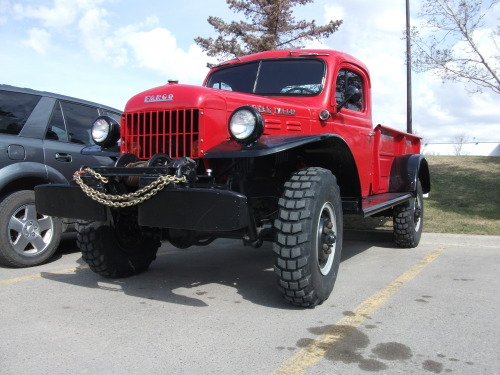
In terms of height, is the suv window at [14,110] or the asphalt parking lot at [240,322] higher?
the suv window at [14,110]

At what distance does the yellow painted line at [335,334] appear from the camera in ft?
8.45

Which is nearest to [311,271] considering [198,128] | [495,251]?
[198,128]

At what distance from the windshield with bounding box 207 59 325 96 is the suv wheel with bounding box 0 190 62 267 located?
2.52 meters

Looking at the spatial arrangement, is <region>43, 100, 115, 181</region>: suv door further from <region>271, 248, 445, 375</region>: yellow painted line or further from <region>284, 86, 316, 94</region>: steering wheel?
<region>271, 248, 445, 375</region>: yellow painted line

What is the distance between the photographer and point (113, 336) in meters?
3.01

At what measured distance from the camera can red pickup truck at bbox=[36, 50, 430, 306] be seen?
3281mm

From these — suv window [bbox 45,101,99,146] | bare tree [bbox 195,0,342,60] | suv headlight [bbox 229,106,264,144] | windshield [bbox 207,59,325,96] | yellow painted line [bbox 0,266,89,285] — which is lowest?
yellow painted line [bbox 0,266,89,285]

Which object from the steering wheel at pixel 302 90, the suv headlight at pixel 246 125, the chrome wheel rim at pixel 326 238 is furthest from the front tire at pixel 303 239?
the steering wheel at pixel 302 90

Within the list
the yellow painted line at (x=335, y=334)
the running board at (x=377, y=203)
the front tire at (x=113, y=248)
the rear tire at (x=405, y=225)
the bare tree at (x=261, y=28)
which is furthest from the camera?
the bare tree at (x=261, y=28)

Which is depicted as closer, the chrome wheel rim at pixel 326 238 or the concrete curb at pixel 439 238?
the chrome wheel rim at pixel 326 238

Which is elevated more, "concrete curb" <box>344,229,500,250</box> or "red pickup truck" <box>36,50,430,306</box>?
"red pickup truck" <box>36,50,430,306</box>

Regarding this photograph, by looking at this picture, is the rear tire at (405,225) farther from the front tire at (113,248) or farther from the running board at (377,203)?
the front tire at (113,248)

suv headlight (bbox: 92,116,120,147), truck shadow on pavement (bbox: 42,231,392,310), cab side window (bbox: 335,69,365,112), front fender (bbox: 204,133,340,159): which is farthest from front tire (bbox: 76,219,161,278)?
cab side window (bbox: 335,69,365,112)

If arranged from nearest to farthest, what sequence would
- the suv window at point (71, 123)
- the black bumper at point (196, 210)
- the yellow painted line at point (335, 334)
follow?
the yellow painted line at point (335, 334), the black bumper at point (196, 210), the suv window at point (71, 123)
